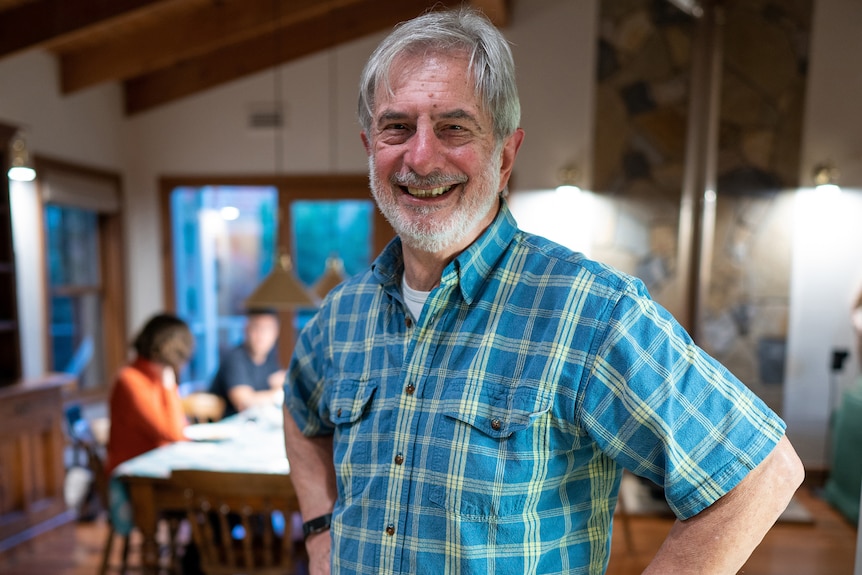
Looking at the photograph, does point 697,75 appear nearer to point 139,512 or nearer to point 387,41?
point 387,41

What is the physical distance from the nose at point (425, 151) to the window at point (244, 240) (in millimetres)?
3854

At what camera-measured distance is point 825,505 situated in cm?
101

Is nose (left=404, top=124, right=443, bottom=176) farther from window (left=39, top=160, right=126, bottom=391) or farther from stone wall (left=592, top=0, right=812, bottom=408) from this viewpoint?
window (left=39, top=160, right=126, bottom=391)

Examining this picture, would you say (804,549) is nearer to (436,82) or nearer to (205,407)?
(436,82)

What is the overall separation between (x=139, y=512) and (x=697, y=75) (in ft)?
7.74

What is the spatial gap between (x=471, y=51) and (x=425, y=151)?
172 mm

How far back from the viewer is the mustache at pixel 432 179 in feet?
3.10

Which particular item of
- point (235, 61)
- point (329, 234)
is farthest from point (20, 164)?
point (329, 234)

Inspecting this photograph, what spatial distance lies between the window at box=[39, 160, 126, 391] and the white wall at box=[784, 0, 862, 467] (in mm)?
4326

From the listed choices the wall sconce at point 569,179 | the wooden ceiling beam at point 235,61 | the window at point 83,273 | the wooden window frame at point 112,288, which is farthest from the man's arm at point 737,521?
the wooden window frame at point 112,288

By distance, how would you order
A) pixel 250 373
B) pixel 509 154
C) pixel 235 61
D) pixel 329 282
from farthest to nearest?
1. pixel 235 61
2. pixel 250 373
3. pixel 329 282
4. pixel 509 154

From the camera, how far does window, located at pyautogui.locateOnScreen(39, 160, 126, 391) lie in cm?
420

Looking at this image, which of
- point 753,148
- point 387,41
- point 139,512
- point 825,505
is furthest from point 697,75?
point 139,512

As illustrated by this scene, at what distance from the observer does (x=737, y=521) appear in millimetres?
798
